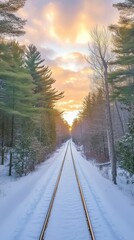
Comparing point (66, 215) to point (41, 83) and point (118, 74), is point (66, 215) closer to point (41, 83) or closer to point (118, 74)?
point (118, 74)

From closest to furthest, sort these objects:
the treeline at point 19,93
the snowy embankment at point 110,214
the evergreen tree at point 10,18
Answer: the snowy embankment at point 110,214, the evergreen tree at point 10,18, the treeline at point 19,93

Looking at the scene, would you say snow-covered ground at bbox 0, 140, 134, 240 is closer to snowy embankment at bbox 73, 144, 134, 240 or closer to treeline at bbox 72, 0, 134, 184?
snowy embankment at bbox 73, 144, 134, 240

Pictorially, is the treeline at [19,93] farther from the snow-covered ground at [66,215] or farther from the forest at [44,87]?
the snow-covered ground at [66,215]

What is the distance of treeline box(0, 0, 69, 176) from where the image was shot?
54.2 ft

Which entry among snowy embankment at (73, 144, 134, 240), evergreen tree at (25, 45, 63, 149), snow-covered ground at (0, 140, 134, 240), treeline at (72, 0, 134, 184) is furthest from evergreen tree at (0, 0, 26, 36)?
evergreen tree at (25, 45, 63, 149)

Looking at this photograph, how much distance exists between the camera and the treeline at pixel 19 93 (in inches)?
650

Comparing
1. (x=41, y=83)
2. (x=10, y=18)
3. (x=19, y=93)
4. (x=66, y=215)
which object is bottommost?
(x=66, y=215)

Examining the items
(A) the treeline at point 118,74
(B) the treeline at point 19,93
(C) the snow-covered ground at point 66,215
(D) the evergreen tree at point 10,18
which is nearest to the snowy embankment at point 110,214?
(C) the snow-covered ground at point 66,215

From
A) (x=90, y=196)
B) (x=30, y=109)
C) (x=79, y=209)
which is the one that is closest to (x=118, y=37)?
(x=30, y=109)

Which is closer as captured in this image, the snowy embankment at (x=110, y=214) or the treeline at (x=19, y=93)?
the snowy embankment at (x=110, y=214)

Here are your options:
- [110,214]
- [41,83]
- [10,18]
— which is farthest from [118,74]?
[41,83]

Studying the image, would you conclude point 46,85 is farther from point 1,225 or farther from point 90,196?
point 1,225

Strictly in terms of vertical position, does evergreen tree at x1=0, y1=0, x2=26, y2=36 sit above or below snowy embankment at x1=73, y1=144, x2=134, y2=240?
above

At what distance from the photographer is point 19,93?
30.5 m
